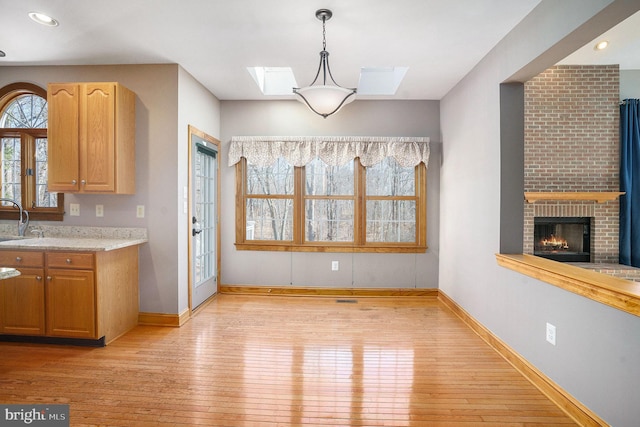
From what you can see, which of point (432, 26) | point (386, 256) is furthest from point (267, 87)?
point (386, 256)

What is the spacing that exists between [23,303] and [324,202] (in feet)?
11.3

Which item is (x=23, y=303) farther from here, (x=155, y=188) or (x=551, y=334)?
(x=551, y=334)

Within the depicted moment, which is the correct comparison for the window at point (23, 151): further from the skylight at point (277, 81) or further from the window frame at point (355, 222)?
the skylight at point (277, 81)

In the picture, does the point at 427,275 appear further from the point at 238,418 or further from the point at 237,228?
the point at 238,418

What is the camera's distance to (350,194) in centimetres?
472

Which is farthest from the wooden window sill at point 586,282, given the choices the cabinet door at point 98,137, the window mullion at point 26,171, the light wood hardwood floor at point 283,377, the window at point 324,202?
the window mullion at point 26,171

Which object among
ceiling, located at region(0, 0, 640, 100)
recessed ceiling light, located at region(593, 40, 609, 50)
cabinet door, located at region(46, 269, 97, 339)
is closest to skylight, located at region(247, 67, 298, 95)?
ceiling, located at region(0, 0, 640, 100)

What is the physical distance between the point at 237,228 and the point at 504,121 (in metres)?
3.54

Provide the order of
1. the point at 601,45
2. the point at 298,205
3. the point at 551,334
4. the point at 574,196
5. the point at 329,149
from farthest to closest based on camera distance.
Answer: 1. the point at 298,205
2. the point at 329,149
3. the point at 574,196
4. the point at 601,45
5. the point at 551,334

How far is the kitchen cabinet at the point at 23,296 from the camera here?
2.96 metres

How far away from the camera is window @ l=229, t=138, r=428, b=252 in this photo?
4.66 m

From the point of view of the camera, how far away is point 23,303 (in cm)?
300

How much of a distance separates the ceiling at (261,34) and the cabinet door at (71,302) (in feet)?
7.02

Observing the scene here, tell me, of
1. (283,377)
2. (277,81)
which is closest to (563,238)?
(283,377)
